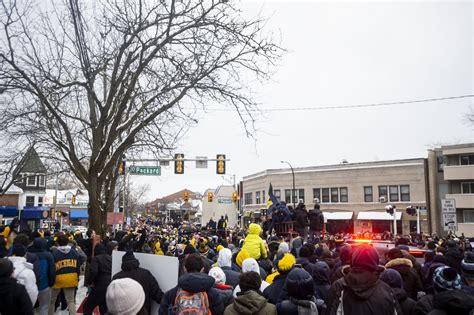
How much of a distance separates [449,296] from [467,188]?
41420mm

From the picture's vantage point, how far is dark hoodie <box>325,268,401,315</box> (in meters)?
3.72

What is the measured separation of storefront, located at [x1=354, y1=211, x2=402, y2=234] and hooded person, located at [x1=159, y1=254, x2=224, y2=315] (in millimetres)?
40036

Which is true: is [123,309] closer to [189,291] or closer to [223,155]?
[189,291]

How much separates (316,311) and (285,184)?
154ft

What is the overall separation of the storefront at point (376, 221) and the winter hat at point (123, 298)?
136 feet

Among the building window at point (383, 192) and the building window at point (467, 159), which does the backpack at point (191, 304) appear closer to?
the building window at point (467, 159)

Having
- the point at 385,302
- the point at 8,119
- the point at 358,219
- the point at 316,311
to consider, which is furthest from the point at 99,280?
the point at 358,219

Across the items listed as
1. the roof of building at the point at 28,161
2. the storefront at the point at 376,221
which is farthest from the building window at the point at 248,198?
the roof of building at the point at 28,161

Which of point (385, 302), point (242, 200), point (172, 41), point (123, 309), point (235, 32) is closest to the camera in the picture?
point (123, 309)

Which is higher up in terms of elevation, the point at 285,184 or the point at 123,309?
the point at 285,184

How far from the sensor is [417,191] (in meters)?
41.9

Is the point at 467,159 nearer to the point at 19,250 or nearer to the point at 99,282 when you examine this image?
the point at 99,282

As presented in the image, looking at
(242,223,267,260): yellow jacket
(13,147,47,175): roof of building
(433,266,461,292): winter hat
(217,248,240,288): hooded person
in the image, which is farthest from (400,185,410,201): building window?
(433,266,461,292): winter hat

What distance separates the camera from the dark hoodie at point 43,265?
299 inches
